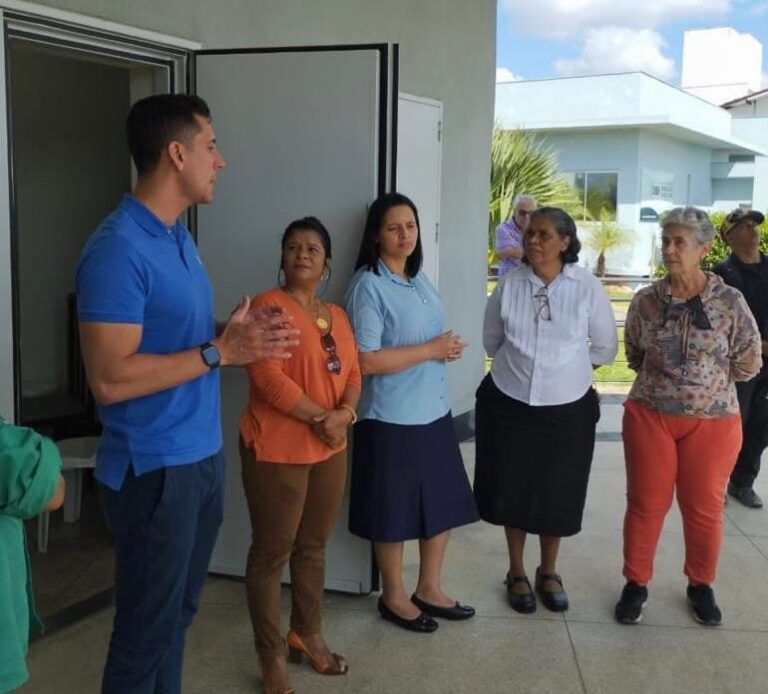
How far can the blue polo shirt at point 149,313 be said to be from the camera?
73.8 inches

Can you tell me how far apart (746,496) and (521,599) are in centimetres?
201

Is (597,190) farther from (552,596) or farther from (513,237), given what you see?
(552,596)

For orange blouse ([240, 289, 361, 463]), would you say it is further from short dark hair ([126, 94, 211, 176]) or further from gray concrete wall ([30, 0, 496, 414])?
gray concrete wall ([30, 0, 496, 414])

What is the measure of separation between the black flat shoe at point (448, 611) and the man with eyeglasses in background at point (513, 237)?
3598mm

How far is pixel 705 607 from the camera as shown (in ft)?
11.1

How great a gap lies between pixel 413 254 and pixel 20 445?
5.82 ft

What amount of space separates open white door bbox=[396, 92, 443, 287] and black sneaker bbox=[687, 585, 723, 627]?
8.53ft

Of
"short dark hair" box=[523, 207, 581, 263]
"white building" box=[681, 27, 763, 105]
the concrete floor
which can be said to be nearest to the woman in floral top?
the concrete floor

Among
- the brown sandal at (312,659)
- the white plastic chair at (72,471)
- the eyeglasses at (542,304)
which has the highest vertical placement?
the eyeglasses at (542,304)

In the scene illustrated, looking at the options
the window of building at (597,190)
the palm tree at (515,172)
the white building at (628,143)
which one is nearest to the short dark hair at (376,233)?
the palm tree at (515,172)

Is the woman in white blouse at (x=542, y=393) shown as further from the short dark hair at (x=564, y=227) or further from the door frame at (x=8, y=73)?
the door frame at (x=8, y=73)

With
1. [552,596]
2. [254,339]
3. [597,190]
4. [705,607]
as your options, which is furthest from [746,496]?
[597,190]

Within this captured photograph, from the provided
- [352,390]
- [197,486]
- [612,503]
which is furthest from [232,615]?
[612,503]

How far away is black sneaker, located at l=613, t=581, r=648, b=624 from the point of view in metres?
3.37
